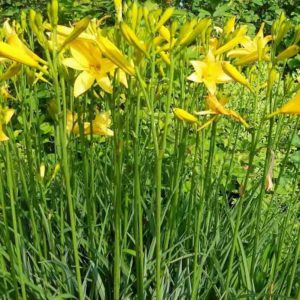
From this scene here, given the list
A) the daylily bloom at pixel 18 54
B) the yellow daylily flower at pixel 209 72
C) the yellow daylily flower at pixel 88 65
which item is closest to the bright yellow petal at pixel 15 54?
the daylily bloom at pixel 18 54

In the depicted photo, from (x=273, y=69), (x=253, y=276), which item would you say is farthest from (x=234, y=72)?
(x=253, y=276)

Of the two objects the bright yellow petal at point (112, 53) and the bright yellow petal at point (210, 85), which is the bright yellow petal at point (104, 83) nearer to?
the bright yellow petal at point (112, 53)

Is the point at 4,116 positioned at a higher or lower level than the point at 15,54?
lower

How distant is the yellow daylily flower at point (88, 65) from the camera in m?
1.10

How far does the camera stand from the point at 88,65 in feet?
3.64

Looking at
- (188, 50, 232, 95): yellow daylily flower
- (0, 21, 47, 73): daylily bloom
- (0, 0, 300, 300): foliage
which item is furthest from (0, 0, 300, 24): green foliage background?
(0, 21, 47, 73): daylily bloom

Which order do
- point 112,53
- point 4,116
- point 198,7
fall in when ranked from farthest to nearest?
point 198,7
point 4,116
point 112,53

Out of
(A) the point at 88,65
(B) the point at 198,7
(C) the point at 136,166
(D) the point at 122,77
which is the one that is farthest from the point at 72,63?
(B) the point at 198,7

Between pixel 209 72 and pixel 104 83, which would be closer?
pixel 104 83

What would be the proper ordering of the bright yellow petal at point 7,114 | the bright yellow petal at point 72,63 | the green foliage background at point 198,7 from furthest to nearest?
1. the green foliage background at point 198,7
2. the bright yellow petal at point 7,114
3. the bright yellow petal at point 72,63

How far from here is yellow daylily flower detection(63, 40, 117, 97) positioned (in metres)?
1.10

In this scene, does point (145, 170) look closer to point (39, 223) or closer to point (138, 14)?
→ point (39, 223)

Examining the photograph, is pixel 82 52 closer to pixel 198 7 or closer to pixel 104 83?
pixel 104 83

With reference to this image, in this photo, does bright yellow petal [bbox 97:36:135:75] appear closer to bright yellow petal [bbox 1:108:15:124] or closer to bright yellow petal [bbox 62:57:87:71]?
bright yellow petal [bbox 62:57:87:71]
